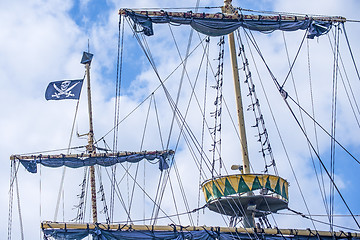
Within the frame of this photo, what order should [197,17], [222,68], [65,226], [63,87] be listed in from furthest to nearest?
[63,87] < [222,68] < [197,17] < [65,226]

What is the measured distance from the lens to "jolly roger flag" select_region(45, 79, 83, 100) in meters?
35.6

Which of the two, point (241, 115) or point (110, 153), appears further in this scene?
point (110, 153)

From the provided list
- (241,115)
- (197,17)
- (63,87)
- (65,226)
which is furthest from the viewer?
(63,87)

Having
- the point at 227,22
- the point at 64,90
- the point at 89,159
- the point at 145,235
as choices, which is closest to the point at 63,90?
the point at 64,90

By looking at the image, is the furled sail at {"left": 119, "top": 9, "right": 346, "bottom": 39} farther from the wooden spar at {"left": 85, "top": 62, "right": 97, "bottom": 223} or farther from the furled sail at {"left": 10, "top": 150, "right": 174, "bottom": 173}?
the wooden spar at {"left": 85, "top": 62, "right": 97, "bottom": 223}

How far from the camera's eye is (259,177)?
26844 millimetres

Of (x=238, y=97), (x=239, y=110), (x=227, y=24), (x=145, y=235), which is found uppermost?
(x=227, y=24)

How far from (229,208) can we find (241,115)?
13.0 feet

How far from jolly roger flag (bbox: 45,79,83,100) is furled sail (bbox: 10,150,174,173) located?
118 inches

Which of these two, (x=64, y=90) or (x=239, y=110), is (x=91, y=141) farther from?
(x=239, y=110)

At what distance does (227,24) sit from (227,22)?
11 centimetres

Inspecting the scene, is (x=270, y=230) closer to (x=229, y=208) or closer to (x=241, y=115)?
(x=229, y=208)

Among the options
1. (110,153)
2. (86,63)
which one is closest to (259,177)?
(110,153)

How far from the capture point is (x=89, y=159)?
35656mm
